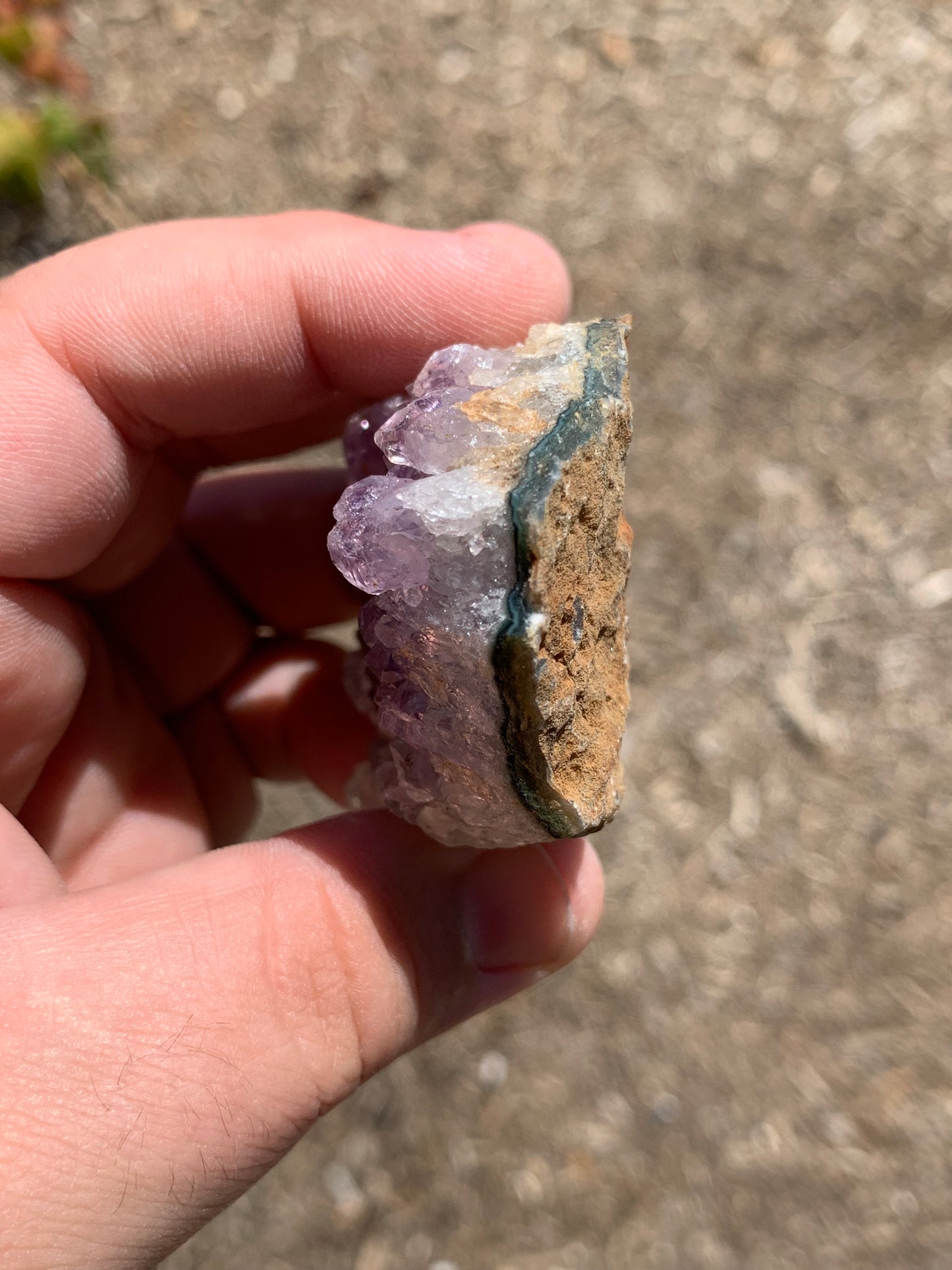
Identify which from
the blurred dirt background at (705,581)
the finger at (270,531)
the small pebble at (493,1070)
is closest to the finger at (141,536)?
the finger at (270,531)

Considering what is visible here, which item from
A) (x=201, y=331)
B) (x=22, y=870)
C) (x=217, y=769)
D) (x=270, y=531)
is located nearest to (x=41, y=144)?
(x=270, y=531)

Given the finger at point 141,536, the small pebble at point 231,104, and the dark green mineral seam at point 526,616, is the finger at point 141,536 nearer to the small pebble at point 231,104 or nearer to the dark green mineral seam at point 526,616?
the dark green mineral seam at point 526,616

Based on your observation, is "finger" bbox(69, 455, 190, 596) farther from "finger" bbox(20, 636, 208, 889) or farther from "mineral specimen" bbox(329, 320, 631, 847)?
"mineral specimen" bbox(329, 320, 631, 847)

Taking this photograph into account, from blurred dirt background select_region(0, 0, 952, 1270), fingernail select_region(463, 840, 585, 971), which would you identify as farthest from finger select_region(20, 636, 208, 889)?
blurred dirt background select_region(0, 0, 952, 1270)

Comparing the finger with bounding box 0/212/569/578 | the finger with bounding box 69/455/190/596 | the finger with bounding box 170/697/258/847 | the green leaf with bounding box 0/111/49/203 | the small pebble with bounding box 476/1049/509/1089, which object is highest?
the finger with bounding box 0/212/569/578

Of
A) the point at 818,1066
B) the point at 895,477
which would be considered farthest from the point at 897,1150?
the point at 895,477

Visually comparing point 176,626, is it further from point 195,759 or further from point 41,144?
point 41,144

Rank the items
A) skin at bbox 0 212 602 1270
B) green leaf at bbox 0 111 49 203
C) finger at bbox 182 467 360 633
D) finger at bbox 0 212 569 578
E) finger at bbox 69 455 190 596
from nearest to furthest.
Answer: skin at bbox 0 212 602 1270, finger at bbox 0 212 569 578, finger at bbox 69 455 190 596, finger at bbox 182 467 360 633, green leaf at bbox 0 111 49 203
